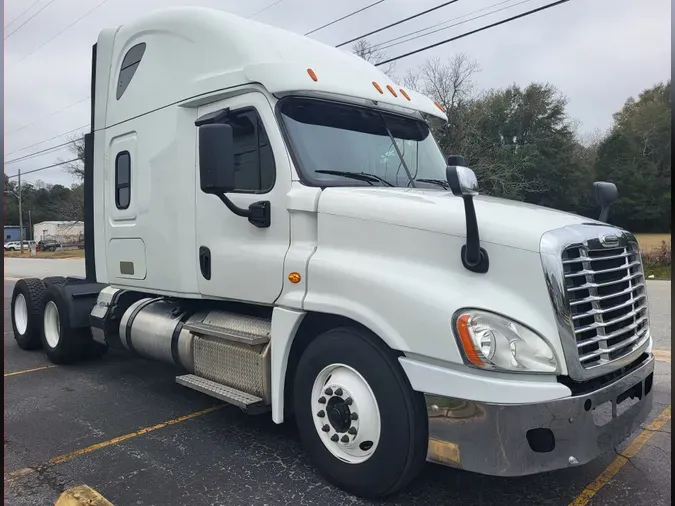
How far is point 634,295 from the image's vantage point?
142 inches

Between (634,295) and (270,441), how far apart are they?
114 inches

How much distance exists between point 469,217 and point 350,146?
1.48 m

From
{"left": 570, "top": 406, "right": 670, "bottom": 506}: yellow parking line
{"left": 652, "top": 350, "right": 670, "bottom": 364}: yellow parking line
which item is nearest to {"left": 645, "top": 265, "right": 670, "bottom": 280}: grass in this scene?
{"left": 652, "top": 350, "right": 670, "bottom": 364}: yellow parking line

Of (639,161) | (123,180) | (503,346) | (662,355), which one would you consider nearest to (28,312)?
(123,180)

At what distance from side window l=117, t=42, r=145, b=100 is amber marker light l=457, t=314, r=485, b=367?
4438 mm

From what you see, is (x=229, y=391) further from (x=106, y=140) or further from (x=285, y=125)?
(x=106, y=140)

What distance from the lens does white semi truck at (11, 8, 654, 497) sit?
9.80ft

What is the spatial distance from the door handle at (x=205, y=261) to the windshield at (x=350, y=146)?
49.6 inches

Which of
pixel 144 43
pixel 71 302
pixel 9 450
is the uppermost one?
pixel 144 43

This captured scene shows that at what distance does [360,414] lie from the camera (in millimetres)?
3400

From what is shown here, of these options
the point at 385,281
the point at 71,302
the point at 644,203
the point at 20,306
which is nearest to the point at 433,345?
the point at 385,281

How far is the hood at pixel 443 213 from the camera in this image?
3.14 metres

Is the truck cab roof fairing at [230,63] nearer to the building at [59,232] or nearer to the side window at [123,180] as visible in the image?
the side window at [123,180]

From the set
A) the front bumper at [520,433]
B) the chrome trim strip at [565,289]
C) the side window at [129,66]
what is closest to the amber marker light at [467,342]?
the front bumper at [520,433]
